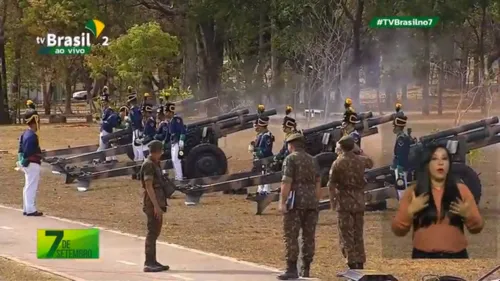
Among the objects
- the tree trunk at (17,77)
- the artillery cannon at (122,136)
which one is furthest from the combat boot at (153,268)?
the tree trunk at (17,77)

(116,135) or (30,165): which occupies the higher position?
(116,135)

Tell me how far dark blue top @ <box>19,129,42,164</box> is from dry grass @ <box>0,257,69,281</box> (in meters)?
4.46

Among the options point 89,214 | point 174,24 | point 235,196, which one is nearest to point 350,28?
point 235,196

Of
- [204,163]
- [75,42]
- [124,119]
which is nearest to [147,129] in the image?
[204,163]

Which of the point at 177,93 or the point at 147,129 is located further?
the point at 177,93

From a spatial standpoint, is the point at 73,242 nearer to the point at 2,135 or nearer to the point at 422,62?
the point at 422,62

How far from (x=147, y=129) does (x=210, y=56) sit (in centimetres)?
1237

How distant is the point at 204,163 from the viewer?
21141 millimetres

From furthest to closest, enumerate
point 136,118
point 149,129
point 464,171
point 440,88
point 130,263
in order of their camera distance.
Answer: point 136,118, point 149,129, point 440,88, point 464,171, point 130,263

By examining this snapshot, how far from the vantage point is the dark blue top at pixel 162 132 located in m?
21.5

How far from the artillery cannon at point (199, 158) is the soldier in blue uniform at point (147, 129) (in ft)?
3.07

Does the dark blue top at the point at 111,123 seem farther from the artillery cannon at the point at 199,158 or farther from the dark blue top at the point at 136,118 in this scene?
the artillery cannon at the point at 199,158

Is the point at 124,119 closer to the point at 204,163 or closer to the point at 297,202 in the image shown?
the point at 204,163

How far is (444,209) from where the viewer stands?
Result: 8.87 meters
